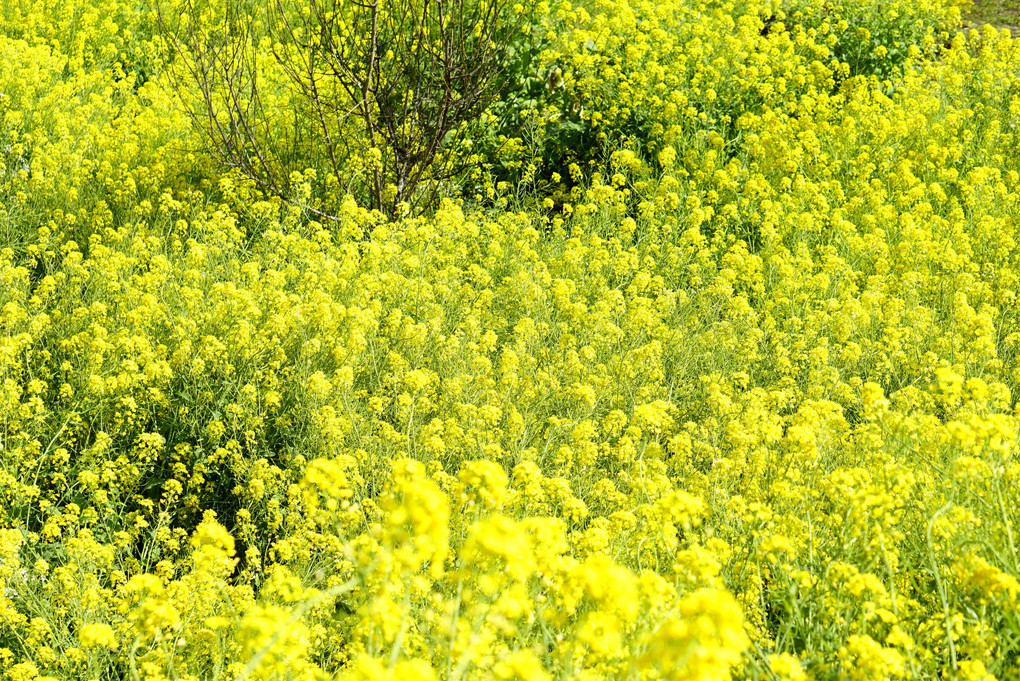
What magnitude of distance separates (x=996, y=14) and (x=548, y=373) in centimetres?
1183

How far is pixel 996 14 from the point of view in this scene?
13.1 m

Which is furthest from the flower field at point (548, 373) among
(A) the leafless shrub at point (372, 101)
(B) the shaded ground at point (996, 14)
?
→ (B) the shaded ground at point (996, 14)

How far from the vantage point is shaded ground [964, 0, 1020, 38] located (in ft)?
41.4

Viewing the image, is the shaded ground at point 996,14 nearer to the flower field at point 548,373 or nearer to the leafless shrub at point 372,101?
the flower field at point 548,373

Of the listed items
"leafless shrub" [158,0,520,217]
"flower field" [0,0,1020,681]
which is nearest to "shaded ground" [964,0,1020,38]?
"flower field" [0,0,1020,681]

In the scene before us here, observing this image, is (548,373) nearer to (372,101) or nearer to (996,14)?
(372,101)

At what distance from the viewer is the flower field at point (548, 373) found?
2.36m

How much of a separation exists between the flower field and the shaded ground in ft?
13.8

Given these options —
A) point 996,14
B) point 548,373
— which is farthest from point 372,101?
point 996,14

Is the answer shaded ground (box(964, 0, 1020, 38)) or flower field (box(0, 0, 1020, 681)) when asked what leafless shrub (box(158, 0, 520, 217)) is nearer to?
flower field (box(0, 0, 1020, 681))

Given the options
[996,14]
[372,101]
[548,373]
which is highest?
[996,14]

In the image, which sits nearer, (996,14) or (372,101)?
(372,101)

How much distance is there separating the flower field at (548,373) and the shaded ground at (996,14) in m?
4.19

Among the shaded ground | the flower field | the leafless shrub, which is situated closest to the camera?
the flower field
